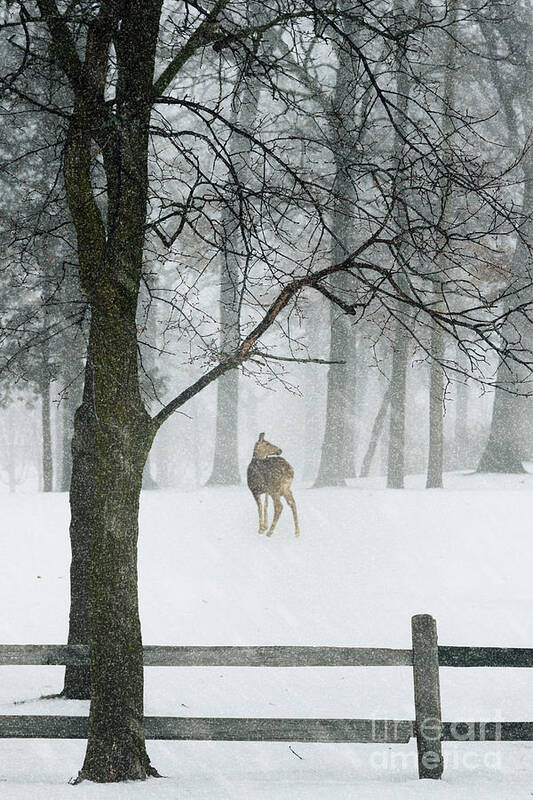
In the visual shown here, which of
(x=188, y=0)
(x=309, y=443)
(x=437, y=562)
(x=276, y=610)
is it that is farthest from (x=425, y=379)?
(x=188, y=0)

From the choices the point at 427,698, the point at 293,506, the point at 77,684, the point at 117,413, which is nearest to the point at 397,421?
Result: the point at 293,506

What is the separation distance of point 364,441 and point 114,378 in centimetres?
4724

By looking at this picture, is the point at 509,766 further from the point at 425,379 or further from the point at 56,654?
the point at 425,379

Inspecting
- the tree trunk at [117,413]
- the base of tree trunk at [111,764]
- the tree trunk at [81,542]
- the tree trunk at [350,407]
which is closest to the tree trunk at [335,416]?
the tree trunk at [350,407]

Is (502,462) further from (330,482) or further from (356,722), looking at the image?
(356,722)

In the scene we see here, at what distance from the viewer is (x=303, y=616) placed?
12.5m

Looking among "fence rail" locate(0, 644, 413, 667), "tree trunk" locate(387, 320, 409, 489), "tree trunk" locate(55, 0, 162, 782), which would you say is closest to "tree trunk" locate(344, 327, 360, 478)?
"tree trunk" locate(387, 320, 409, 489)

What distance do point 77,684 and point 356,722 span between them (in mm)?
3325

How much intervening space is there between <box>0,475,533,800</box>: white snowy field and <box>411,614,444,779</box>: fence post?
0.16m

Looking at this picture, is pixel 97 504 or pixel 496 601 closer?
pixel 97 504

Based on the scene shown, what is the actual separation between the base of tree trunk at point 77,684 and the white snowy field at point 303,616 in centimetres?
18

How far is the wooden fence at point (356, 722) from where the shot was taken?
6.03 metres

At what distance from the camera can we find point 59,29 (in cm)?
600

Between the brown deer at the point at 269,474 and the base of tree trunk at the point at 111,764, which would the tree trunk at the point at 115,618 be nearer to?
the base of tree trunk at the point at 111,764
